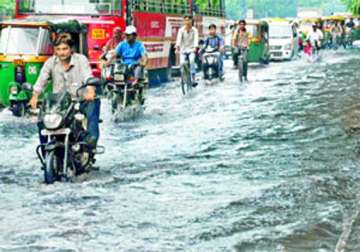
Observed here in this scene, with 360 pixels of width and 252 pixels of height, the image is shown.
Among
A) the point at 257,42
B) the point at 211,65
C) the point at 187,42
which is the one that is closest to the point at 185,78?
the point at 187,42

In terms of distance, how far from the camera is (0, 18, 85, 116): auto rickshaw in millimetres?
18031

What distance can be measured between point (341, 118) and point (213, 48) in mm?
9733

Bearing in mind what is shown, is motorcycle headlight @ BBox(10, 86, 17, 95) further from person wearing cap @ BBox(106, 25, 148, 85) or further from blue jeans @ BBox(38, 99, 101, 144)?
blue jeans @ BBox(38, 99, 101, 144)

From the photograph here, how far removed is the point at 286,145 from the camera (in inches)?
516

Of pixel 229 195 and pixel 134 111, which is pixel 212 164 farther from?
pixel 134 111

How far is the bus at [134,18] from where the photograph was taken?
75.0ft

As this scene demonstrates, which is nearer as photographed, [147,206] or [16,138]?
[147,206]

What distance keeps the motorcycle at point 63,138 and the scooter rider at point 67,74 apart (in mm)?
142

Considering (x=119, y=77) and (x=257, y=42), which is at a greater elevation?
(x=119, y=77)

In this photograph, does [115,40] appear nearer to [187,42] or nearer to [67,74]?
[187,42]

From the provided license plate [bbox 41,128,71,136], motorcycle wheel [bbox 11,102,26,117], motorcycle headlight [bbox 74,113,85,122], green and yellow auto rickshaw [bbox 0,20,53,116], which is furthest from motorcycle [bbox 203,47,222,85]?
license plate [bbox 41,128,71,136]

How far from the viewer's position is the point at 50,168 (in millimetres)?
10148

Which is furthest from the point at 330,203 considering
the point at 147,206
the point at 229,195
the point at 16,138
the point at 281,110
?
the point at 281,110

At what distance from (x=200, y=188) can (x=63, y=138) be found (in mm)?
1502
